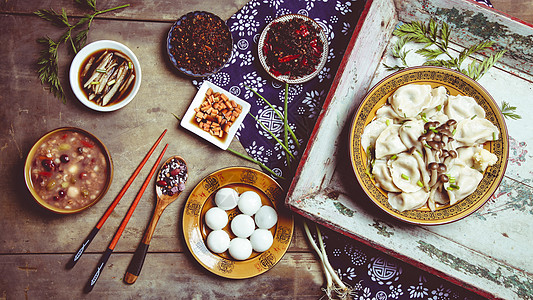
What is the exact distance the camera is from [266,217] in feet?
6.16

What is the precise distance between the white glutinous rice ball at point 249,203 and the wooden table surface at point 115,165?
0.64 ft

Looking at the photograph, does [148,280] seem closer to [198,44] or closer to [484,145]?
[198,44]

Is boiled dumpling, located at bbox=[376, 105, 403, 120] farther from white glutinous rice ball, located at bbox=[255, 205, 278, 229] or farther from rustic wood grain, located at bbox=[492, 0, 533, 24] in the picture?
rustic wood grain, located at bbox=[492, 0, 533, 24]

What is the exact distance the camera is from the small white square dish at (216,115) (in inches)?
74.8

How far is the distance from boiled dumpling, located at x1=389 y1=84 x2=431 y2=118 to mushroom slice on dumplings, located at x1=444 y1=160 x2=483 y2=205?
1.10ft

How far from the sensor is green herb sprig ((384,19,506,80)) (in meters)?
1.79

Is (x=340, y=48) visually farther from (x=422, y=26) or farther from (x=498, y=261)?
(x=498, y=261)

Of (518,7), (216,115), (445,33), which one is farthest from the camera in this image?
(518,7)

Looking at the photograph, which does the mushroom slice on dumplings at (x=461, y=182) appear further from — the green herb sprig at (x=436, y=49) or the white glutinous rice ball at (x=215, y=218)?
the white glutinous rice ball at (x=215, y=218)

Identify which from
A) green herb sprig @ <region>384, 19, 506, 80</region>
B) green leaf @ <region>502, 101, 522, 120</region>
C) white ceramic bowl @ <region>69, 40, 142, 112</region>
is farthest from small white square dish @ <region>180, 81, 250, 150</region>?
green leaf @ <region>502, 101, 522, 120</region>

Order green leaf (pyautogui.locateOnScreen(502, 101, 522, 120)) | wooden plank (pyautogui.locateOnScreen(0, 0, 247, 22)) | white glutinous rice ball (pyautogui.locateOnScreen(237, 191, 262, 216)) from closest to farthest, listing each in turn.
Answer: green leaf (pyautogui.locateOnScreen(502, 101, 522, 120)) < white glutinous rice ball (pyautogui.locateOnScreen(237, 191, 262, 216)) < wooden plank (pyautogui.locateOnScreen(0, 0, 247, 22))

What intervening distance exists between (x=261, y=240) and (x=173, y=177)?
0.61 m

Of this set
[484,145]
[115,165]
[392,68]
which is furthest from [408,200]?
[115,165]

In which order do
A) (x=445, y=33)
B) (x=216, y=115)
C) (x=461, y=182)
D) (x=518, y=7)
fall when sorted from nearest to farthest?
(x=461, y=182) < (x=445, y=33) < (x=216, y=115) < (x=518, y=7)
